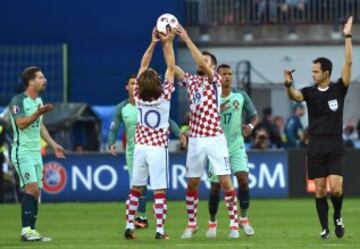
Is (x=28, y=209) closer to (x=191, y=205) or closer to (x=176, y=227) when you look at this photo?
(x=191, y=205)

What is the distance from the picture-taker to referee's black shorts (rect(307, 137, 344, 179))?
17578mm

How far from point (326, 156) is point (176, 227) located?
429cm

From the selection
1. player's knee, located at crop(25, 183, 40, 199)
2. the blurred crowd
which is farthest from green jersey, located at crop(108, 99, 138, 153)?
the blurred crowd

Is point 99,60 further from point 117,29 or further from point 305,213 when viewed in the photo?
point 305,213

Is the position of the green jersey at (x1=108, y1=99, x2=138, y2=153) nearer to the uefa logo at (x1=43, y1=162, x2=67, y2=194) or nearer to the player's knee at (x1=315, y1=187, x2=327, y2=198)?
the player's knee at (x1=315, y1=187, x2=327, y2=198)

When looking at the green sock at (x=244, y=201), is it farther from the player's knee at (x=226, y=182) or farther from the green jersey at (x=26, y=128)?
the green jersey at (x=26, y=128)

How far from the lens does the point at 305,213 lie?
24656 mm

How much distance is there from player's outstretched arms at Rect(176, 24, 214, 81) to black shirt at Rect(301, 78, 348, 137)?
1.33m

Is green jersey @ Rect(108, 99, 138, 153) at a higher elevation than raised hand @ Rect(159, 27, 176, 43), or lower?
lower

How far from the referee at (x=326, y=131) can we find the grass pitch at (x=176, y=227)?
2.08ft

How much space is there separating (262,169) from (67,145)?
6317mm

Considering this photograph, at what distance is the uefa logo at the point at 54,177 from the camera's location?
30302 millimetres

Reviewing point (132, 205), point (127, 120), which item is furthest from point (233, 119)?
point (132, 205)

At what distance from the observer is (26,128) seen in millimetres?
18281
